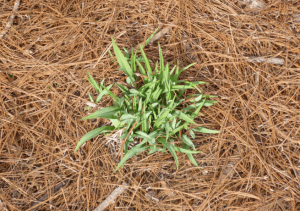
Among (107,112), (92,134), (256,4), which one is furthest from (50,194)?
(256,4)

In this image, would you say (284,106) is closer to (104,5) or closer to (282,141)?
(282,141)

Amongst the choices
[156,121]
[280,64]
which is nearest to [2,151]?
[156,121]

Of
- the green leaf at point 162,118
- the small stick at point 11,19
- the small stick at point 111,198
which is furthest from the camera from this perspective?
the small stick at point 11,19

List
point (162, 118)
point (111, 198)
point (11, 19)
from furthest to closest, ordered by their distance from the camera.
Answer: point (11, 19) → point (111, 198) → point (162, 118)

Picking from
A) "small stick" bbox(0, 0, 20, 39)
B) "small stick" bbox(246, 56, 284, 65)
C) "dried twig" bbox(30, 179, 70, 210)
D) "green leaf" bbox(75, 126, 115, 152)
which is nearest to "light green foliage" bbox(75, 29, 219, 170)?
"green leaf" bbox(75, 126, 115, 152)

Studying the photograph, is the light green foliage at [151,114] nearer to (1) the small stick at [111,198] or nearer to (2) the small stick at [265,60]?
(1) the small stick at [111,198]

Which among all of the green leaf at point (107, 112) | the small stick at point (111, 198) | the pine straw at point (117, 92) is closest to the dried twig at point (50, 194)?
the pine straw at point (117, 92)

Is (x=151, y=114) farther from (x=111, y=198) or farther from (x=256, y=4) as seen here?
(x=256, y=4)

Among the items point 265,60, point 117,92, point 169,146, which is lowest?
point 169,146

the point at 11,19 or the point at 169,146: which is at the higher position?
the point at 11,19

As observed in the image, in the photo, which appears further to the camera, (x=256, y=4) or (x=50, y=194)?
(x=256, y=4)
